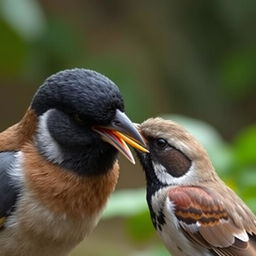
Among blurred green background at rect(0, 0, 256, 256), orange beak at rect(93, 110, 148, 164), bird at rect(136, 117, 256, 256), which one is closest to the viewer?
orange beak at rect(93, 110, 148, 164)

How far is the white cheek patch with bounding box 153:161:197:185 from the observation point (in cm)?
536

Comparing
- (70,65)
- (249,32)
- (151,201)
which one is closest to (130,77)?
(70,65)

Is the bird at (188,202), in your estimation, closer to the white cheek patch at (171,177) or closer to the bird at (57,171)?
the white cheek patch at (171,177)

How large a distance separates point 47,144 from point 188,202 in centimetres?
71

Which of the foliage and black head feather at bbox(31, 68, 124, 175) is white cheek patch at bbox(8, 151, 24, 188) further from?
the foliage

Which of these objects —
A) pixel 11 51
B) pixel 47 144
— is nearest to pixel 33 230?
pixel 47 144

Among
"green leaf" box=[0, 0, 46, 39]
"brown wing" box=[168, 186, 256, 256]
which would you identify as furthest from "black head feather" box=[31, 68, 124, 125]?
"green leaf" box=[0, 0, 46, 39]

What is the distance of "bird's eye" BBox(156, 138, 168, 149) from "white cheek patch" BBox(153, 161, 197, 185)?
0.31ft

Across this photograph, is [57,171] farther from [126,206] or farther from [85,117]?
[126,206]

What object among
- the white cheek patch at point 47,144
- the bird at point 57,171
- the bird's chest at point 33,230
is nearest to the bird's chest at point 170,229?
the bird at point 57,171

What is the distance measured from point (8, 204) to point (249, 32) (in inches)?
265

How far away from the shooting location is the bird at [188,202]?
5242 mm

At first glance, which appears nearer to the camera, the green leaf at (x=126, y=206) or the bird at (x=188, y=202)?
the bird at (x=188, y=202)

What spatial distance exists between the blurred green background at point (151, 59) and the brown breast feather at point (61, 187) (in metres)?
4.12
